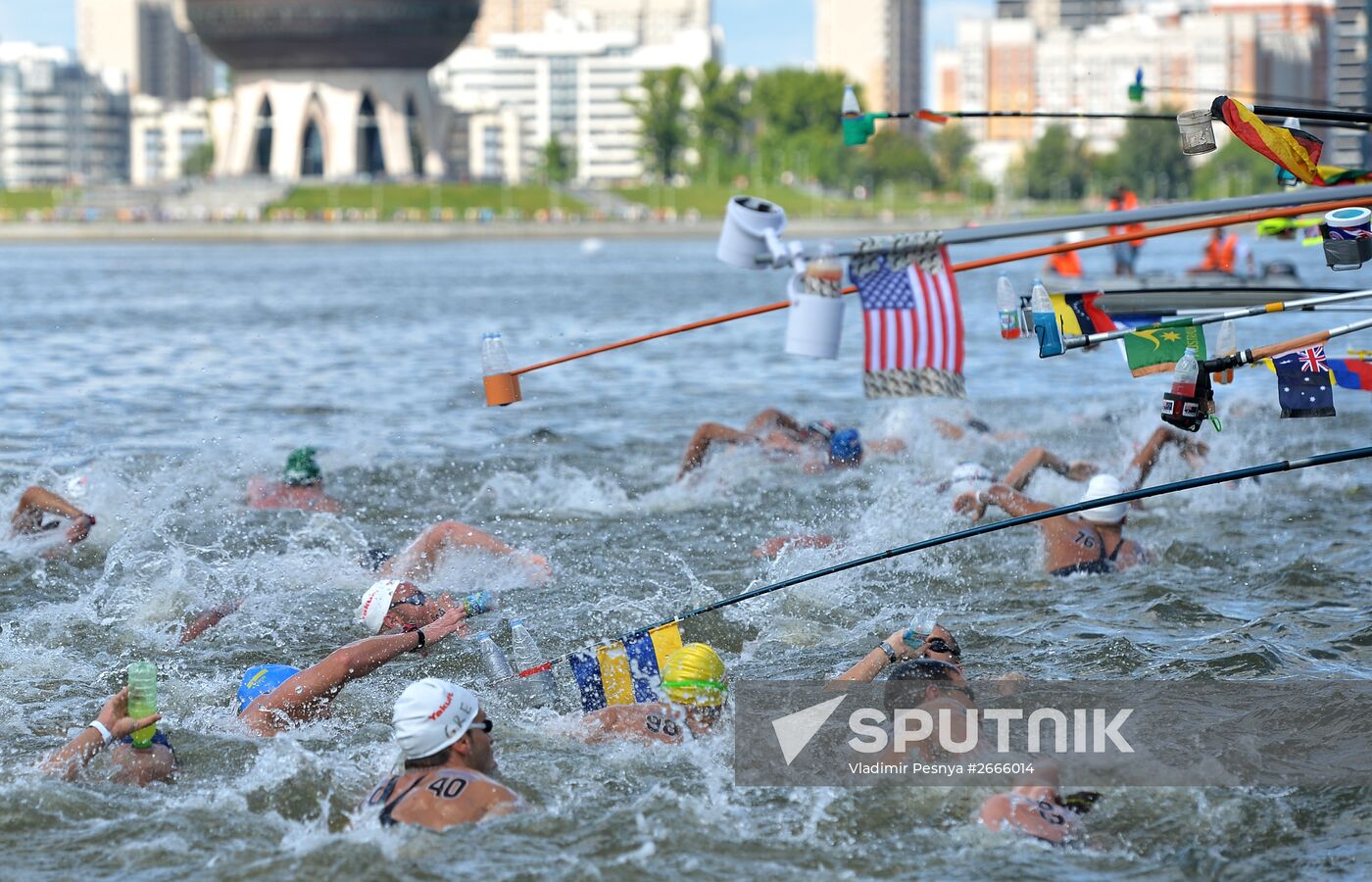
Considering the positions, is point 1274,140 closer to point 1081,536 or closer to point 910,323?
point 910,323

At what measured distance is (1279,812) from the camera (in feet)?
28.1

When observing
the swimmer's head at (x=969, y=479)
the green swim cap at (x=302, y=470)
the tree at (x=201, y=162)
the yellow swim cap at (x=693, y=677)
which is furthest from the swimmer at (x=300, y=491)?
the tree at (x=201, y=162)

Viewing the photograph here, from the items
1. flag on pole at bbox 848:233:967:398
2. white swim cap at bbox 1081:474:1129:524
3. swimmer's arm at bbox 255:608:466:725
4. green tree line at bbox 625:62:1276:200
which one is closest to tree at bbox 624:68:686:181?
green tree line at bbox 625:62:1276:200

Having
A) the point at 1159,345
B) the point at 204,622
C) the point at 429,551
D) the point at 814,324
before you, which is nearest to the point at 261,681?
the point at 204,622

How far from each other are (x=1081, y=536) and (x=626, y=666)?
5.25 meters

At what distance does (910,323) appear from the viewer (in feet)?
25.6

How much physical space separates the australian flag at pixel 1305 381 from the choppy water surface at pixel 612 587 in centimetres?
201

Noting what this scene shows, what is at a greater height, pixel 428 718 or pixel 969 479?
pixel 969 479

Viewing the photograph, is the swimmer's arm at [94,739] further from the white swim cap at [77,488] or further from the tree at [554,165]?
the tree at [554,165]

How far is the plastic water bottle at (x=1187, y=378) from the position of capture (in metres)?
8.98

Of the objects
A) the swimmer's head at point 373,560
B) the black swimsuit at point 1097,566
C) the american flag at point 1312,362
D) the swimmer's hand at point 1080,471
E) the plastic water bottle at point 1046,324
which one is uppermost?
the plastic water bottle at point 1046,324

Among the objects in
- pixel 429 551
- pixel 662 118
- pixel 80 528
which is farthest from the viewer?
pixel 662 118

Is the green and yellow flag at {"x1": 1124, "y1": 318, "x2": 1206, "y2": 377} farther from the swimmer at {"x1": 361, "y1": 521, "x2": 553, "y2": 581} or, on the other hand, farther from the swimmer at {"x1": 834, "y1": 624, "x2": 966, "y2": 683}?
the swimmer at {"x1": 361, "y1": 521, "x2": 553, "y2": 581}

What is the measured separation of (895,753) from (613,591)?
5256mm
